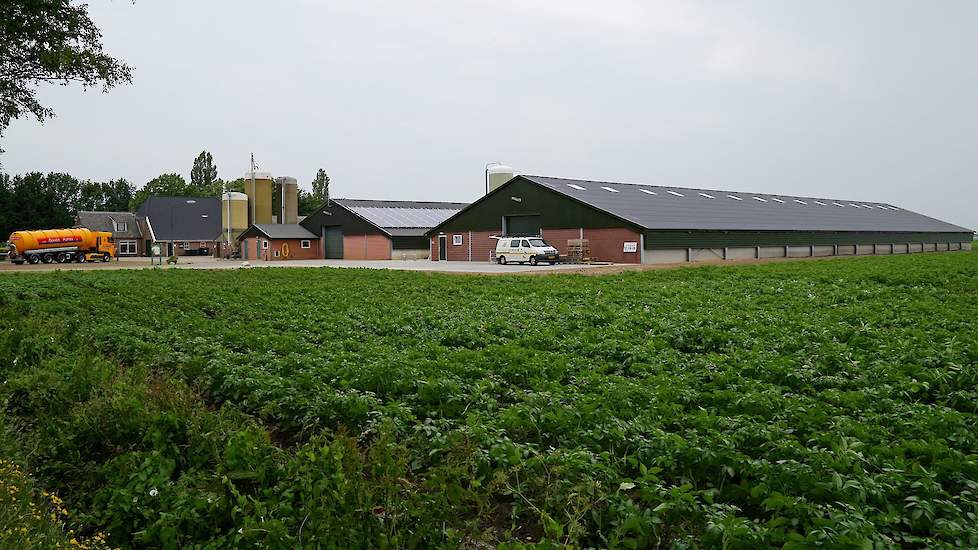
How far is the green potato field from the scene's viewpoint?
177 inches

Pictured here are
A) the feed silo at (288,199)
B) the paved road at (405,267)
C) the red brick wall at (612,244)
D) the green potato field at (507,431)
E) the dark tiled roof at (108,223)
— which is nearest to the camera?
the green potato field at (507,431)

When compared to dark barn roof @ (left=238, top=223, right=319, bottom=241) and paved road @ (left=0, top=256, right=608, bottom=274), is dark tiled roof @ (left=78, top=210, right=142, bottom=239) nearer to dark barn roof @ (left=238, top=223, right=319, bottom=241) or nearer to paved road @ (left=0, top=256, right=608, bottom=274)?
dark barn roof @ (left=238, top=223, right=319, bottom=241)

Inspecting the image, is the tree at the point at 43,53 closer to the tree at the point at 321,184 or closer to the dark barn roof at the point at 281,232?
the dark barn roof at the point at 281,232

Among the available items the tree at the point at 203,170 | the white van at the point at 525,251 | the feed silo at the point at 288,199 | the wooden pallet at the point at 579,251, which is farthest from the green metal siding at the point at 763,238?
the tree at the point at 203,170

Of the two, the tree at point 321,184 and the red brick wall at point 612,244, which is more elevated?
the tree at point 321,184

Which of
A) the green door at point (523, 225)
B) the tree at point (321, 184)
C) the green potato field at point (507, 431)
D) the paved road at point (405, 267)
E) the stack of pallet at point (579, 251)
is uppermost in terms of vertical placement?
the tree at point (321, 184)

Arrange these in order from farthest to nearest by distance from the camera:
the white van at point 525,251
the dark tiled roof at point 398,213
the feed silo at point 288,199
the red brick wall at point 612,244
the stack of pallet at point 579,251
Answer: the feed silo at point 288,199, the dark tiled roof at point 398,213, the white van at point 525,251, the stack of pallet at point 579,251, the red brick wall at point 612,244

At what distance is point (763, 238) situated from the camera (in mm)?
43406

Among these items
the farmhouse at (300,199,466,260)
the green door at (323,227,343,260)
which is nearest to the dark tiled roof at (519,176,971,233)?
the farmhouse at (300,199,466,260)

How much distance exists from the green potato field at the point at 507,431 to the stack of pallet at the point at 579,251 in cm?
2699

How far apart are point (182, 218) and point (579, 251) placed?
51923 millimetres

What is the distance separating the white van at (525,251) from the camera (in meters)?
39.2

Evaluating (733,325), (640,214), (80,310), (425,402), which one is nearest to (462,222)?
(640,214)

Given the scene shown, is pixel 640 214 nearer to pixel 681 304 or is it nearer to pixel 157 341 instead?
pixel 681 304
